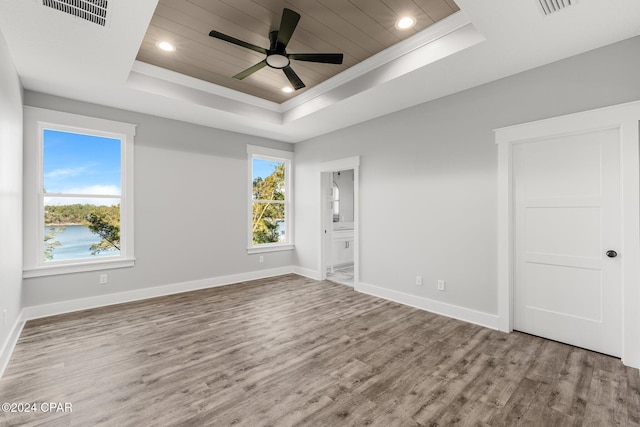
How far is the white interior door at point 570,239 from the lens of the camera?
2674 mm

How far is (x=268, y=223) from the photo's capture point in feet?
19.4

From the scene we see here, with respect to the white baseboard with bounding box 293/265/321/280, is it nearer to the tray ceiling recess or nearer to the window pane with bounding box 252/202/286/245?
the window pane with bounding box 252/202/286/245

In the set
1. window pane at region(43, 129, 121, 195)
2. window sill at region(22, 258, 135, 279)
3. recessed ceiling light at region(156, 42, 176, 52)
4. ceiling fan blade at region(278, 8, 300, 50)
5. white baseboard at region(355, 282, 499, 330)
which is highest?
recessed ceiling light at region(156, 42, 176, 52)

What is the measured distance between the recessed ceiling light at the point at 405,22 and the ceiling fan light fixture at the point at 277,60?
110 cm

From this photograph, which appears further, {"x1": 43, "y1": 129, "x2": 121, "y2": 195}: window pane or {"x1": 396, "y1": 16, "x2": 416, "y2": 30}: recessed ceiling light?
{"x1": 43, "y1": 129, "x2": 121, "y2": 195}: window pane

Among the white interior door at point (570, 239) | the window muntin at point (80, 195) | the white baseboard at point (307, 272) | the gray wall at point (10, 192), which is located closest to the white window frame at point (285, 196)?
the white baseboard at point (307, 272)

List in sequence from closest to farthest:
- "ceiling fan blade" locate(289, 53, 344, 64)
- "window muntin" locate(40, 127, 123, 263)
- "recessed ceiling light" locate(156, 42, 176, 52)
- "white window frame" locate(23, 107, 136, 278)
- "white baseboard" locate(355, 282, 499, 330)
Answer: "ceiling fan blade" locate(289, 53, 344, 64)
"recessed ceiling light" locate(156, 42, 176, 52)
"white baseboard" locate(355, 282, 499, 330)
"white window frame" locate(23, 107, 136, 278)
"window muntin" locate(40, 127, 123, 263)

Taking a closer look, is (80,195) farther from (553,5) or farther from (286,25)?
(553,5)

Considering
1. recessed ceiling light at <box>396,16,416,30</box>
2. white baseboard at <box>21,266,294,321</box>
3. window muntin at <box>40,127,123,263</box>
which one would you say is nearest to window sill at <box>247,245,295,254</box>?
white baseboard at <box>21,266,294,321</box>

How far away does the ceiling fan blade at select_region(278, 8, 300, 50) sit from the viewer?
2.31 meters

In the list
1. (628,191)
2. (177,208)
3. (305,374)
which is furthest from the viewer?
(177,208)

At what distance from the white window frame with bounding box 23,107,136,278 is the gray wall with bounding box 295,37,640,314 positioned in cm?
337

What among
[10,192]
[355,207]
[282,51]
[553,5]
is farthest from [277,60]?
[10,192]

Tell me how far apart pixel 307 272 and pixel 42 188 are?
13.5ft
